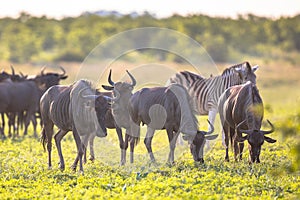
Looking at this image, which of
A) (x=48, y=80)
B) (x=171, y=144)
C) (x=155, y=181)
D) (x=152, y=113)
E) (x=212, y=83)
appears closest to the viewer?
(x=155, y=181)

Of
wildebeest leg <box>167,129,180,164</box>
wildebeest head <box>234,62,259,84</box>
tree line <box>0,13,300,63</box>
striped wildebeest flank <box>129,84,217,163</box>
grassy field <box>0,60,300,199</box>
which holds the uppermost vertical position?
tree line <box>0,13,300,63</box>

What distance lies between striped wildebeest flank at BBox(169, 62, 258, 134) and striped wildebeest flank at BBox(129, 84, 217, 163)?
1.37 metres

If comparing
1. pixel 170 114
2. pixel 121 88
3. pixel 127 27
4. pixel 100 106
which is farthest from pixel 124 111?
pixel 127 27

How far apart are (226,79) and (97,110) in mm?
4974

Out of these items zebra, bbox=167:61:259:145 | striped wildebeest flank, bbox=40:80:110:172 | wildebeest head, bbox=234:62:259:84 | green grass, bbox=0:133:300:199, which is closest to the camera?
green grass, bbox=0:133:300:199

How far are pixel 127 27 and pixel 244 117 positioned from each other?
87037 mm

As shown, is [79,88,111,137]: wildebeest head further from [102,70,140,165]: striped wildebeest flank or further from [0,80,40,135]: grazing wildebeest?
[0,80,40,135]: grazing wildebeest

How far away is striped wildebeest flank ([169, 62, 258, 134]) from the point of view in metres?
14.5

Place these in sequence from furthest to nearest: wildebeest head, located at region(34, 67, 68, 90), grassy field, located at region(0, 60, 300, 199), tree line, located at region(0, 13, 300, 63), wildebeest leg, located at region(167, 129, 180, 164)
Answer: tree line, located at region(0, 13, 300, 63)
wildebeest head, located at region(34, 67, 68, 90)
wildebeest leg, located at region(167, 129, 180, 164)
grassy field, located at region(0, 60, 300, 199)

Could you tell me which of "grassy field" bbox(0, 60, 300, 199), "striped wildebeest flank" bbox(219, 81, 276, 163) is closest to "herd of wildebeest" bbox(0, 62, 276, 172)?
"striped wildebeest flank" bbox(219, 81, 276, 163)

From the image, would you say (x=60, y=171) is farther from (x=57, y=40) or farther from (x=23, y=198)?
(x=57, y=40)

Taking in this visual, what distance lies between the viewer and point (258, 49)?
8181 centimetres

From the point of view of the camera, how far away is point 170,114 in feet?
43.2

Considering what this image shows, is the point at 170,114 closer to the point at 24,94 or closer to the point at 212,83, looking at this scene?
the point at 212,83
